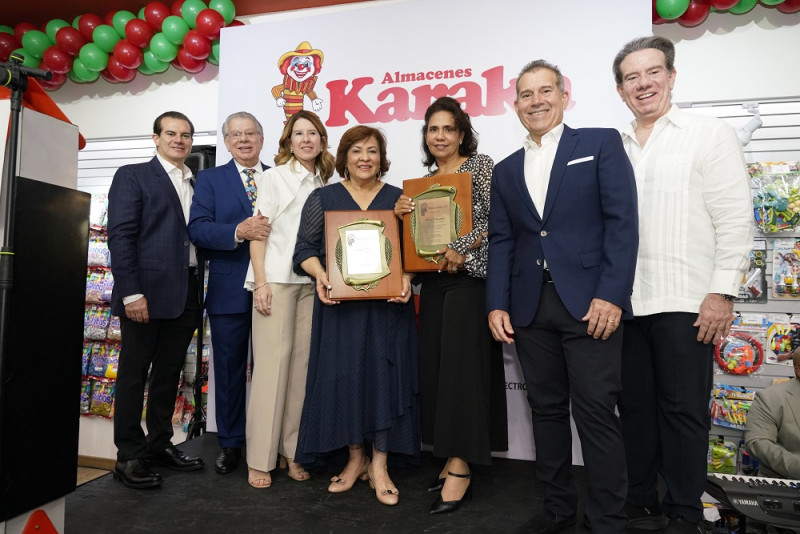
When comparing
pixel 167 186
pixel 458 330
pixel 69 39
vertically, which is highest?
pixel 69 39

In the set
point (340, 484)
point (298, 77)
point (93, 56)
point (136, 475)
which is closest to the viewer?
point (340, 484)

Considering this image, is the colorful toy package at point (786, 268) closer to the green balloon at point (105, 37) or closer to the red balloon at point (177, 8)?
the red balloon at point (177, 8)

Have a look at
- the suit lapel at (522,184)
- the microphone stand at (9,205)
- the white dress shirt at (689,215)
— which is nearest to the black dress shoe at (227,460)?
the microphone stand at (9,205)

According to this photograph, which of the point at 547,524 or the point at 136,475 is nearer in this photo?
the point at 547,524

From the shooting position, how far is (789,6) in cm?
335

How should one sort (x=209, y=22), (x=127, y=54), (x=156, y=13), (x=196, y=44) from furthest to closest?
(x=127, y=54) < (x=156, y=13) < (x=196, y=44) < (x=209, y=22)

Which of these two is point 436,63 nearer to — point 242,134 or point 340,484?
point 242,134

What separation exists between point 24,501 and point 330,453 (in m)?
1.37

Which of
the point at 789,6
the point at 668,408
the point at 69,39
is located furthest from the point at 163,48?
the point at 789,6

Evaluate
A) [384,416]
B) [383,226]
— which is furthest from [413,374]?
[383,226]

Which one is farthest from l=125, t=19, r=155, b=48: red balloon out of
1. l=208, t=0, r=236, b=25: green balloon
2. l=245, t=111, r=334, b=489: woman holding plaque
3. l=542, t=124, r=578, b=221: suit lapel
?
l=542, t=124, r=578, b=221: suit lapel

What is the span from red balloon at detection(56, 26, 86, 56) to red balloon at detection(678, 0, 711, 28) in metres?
4.86

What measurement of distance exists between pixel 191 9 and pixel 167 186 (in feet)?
6.18

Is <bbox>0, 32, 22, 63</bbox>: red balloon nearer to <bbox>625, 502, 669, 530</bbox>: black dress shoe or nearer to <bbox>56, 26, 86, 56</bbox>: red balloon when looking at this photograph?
<bbox>56, 26, 86, 56</bbox>: red balloon
